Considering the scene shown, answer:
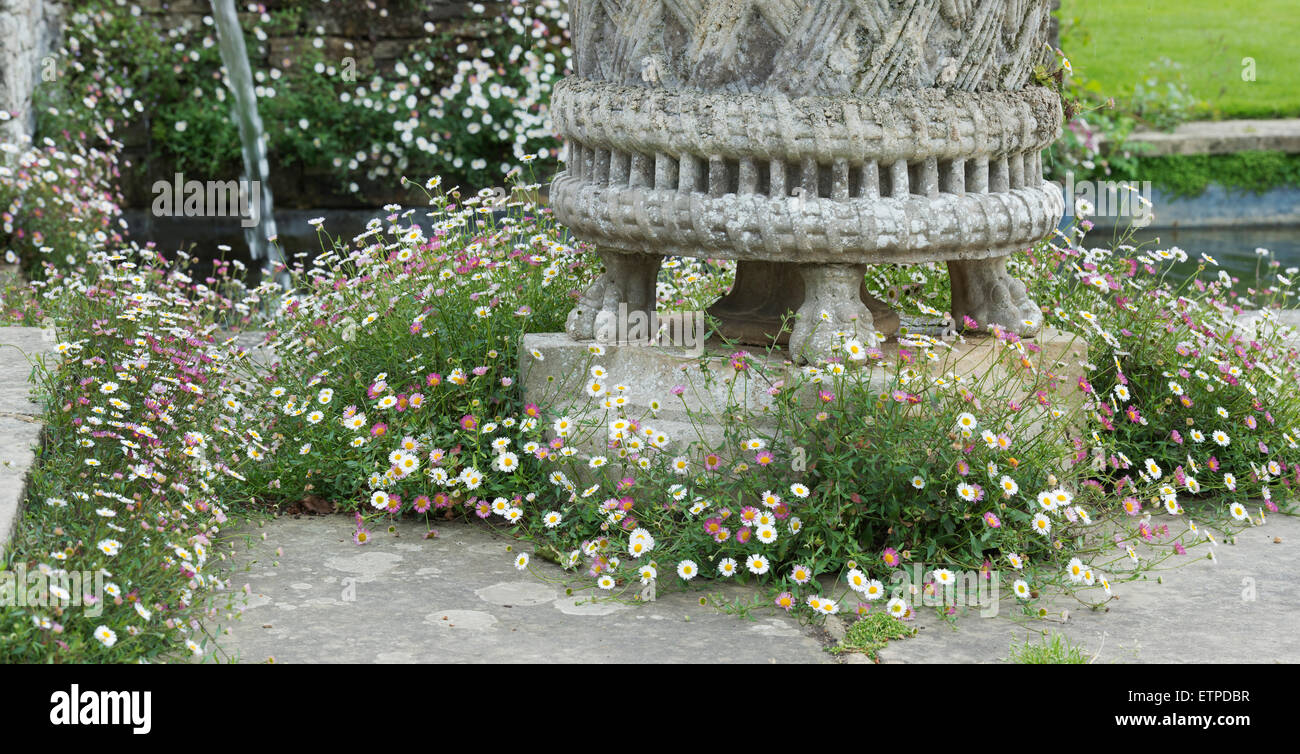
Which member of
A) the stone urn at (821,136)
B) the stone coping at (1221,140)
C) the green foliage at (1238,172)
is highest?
the stone coping at (1221,140)

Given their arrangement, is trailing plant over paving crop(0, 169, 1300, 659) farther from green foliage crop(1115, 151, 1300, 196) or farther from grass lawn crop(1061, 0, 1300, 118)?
grass lawn crop(1061, 0, 1300, 118)

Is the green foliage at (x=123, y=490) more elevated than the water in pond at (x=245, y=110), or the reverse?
the water in pond at (x=245, y=110)

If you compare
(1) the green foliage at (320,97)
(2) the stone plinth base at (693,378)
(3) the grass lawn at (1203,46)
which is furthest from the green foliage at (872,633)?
(3) the grass lawn at (1203,46)

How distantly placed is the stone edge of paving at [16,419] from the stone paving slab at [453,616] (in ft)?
1.42

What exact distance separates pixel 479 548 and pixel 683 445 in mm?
487

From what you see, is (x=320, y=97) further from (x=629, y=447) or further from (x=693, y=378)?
(x=629, y=447)

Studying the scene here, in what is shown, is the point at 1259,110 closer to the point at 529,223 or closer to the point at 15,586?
the point at 529,223

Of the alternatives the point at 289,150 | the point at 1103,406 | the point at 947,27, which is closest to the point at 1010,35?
the point at 947,27

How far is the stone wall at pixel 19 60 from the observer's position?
20.2 ft

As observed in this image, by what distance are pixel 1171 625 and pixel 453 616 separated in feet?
4.32

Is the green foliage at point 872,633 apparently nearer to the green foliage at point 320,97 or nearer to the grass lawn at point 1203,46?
the green foliage at point 320,97

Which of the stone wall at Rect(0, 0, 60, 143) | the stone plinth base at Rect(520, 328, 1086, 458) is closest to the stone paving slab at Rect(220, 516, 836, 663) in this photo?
the stone plinth base at Rect(520, 328, 1086, 458)

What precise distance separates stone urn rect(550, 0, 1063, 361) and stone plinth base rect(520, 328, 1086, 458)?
137 millimetres

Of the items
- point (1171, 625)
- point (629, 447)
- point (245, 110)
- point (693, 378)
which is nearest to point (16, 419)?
point (629, 447)
